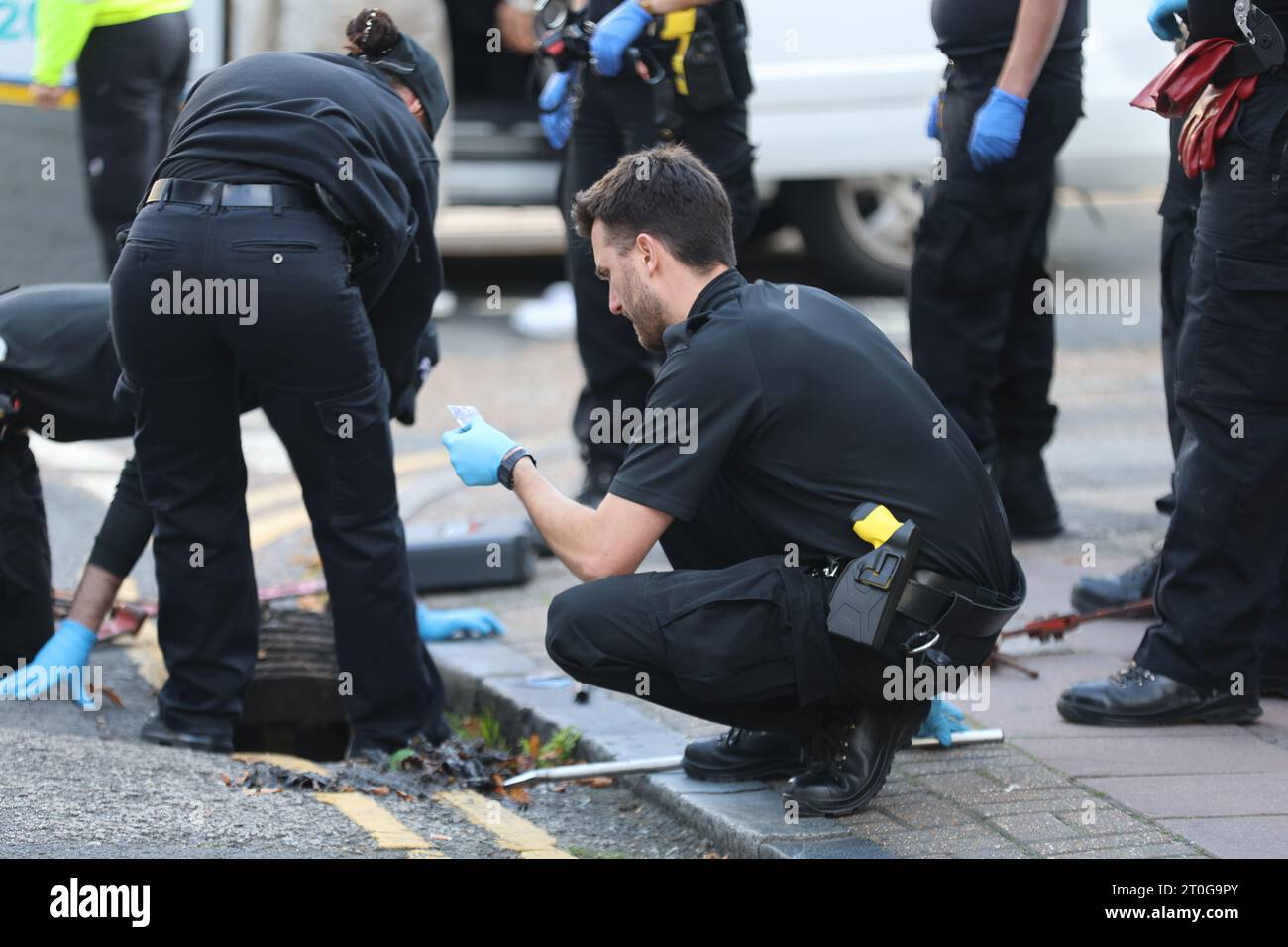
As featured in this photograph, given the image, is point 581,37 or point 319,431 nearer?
point 319,431

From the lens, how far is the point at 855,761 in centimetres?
340

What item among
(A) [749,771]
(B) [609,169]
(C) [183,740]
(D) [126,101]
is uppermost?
(D) [126,101]

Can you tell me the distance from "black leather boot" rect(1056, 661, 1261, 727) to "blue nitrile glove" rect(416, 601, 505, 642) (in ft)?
5.25

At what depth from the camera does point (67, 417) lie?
4266 mm

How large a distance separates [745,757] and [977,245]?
179 cm

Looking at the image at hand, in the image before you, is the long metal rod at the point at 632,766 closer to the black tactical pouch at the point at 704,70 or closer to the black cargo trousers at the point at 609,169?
the black cargo trousers at the point at 609,169

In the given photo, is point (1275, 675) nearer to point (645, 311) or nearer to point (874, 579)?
point (874, 579)

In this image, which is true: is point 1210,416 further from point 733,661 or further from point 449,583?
point 449,583

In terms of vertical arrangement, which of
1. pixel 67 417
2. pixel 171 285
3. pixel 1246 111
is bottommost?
pixel 67 417

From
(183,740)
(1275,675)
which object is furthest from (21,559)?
(1275,675)
